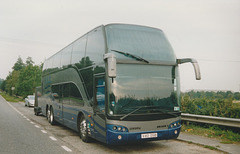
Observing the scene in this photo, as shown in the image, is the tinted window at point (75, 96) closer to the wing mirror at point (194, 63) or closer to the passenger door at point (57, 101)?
the passenger door at point (57, 101)

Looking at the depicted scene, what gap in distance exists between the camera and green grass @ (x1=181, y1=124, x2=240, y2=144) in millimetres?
8672

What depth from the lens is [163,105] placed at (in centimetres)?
714

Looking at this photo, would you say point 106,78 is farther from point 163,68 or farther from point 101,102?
point 163,68

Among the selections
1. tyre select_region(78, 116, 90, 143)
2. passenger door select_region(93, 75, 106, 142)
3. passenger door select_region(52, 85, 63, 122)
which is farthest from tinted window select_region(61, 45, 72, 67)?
passenger door select_region(93, 75, 106, 142)

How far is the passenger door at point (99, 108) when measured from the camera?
6984mm

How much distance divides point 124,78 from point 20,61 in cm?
14421

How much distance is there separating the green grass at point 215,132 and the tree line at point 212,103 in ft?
2.42

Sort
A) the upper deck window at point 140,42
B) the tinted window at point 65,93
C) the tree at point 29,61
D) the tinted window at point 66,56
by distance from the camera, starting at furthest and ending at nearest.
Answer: the tree at point 29,61
the tinted window at point 66,56
the tinted window at point 65,93
the upper deck window at point 140,42

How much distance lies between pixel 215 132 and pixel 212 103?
1901mm

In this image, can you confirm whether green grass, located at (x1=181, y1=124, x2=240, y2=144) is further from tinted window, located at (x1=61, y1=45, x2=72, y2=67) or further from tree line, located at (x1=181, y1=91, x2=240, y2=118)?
tinted window, located at (x1=61, y1=45, x2=72, y2=67)

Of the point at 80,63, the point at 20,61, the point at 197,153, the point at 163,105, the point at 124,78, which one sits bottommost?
the point at 197,153

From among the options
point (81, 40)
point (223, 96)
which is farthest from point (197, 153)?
point (81, 40)

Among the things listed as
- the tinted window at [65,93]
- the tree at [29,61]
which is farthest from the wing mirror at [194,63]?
the tree at [29,61]

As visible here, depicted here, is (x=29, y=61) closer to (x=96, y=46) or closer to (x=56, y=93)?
(x=56, y=93)
